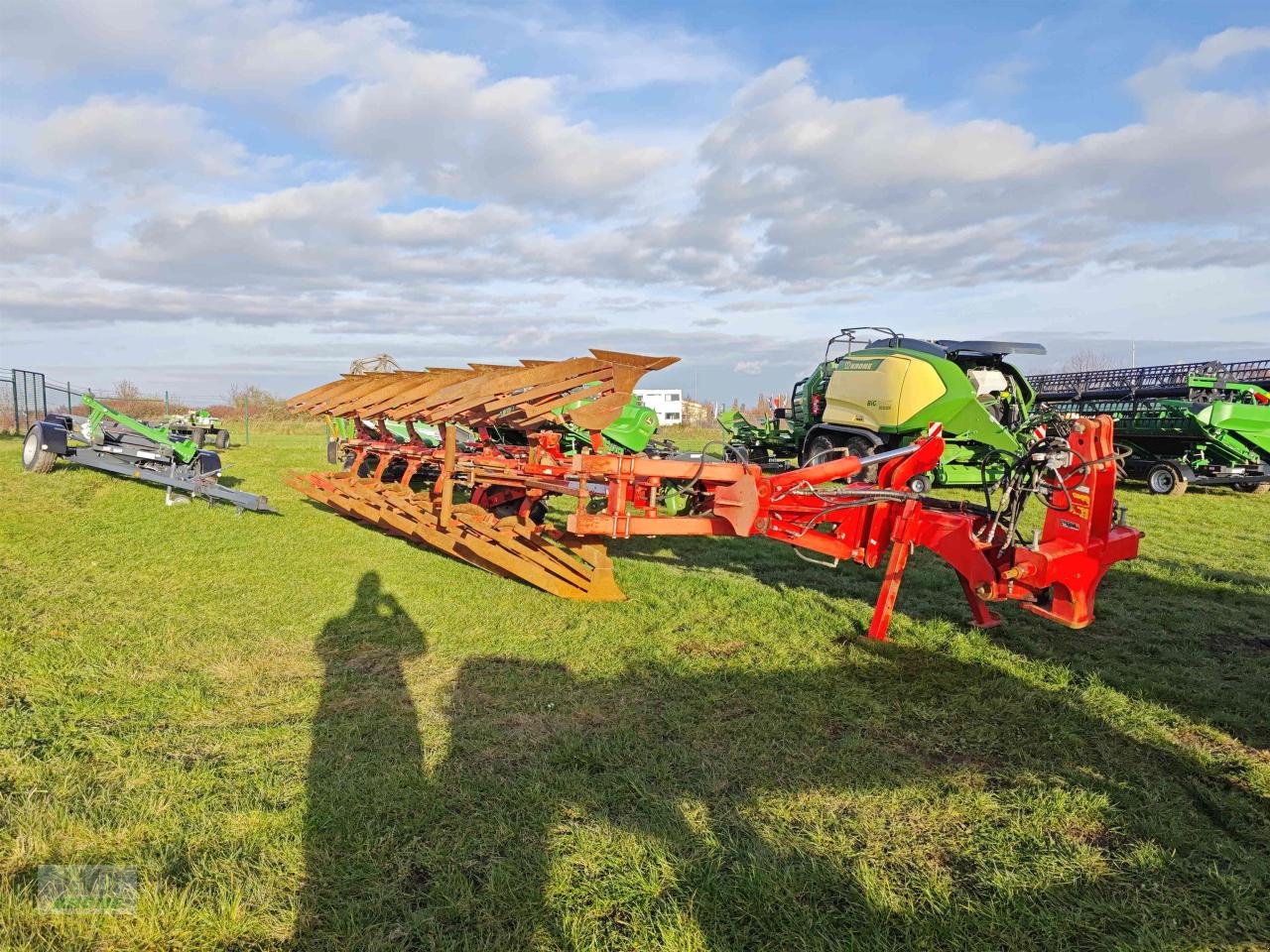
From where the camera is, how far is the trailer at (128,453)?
996 cm

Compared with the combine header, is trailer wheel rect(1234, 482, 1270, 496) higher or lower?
lower

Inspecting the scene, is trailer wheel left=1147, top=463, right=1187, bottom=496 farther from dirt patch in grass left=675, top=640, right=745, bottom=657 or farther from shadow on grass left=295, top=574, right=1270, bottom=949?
dirt patch in grass left=675, top=640, right=745, bottom=657

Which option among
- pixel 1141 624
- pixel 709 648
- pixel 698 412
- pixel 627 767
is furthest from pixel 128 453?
pixel 698 412

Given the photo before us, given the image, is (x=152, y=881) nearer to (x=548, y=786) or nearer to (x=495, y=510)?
(x=548, y=786)

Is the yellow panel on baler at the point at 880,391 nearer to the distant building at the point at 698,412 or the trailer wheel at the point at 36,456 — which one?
the trailer wheel at the point at 36,456

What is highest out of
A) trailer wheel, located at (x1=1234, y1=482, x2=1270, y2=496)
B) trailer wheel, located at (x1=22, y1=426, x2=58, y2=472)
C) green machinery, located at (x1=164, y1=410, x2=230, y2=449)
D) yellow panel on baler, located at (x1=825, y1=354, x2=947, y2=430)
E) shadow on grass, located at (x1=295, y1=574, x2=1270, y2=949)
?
yellow panel on baler, located at (x1=825, y1=354, x2=947, y2=430)

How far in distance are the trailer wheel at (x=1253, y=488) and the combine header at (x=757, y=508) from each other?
10895 millimetres

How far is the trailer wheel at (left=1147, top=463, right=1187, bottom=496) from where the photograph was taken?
41.5 ft

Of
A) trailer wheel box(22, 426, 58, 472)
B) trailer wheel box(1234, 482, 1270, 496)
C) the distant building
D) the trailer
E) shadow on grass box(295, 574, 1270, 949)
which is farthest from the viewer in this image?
the distant building

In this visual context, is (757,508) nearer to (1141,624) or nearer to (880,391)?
(1141,624)

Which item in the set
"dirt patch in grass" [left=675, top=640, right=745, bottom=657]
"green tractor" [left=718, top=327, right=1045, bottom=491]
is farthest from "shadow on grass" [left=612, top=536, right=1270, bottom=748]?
"green tractor" [left=718, top=327, right=1045, bottom=491]

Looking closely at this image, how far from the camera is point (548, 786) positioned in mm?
3475

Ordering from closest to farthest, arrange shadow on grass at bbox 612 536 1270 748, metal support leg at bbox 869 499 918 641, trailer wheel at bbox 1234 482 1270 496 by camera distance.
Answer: shadow on grass at bbox 612 536 1270 748 < metal support leg at bbox 869 499 918 641 < trailer wheel at bbox 1234 482 1270 496

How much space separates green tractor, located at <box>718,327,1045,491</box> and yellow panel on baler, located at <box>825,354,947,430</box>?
1 centimetres
